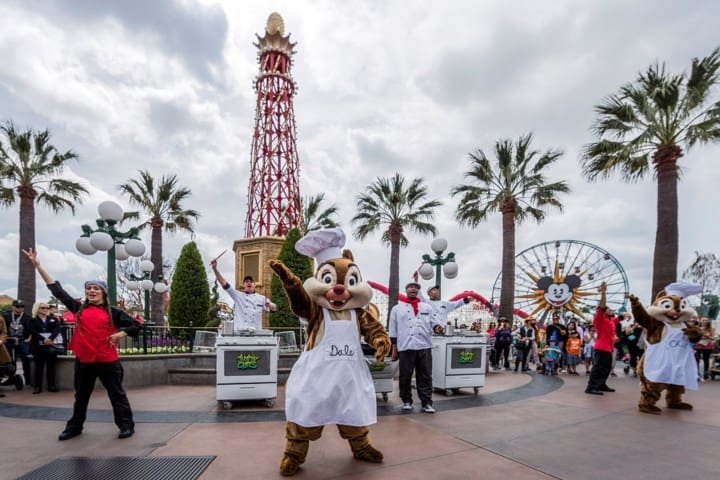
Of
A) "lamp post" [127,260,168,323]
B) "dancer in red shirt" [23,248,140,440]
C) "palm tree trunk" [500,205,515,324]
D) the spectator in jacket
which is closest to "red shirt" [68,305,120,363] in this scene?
"dancer in red shirt" [23,248,140,440]

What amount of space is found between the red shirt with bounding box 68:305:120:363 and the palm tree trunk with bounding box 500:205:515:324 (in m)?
13.0

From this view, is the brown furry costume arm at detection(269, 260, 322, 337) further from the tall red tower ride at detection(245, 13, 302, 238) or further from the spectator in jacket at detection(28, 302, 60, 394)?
the tall red tower ride at detection(245, 13, 302, 238)

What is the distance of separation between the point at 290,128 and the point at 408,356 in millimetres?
20645

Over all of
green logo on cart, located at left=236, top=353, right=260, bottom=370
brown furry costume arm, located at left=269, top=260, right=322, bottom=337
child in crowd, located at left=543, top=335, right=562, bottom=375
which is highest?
brown furry costume arm, located at left=269, top=260, right=322, bottom=337

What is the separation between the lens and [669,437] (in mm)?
4598

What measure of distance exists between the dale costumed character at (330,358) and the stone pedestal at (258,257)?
1646cm

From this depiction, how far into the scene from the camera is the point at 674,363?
19.5ft

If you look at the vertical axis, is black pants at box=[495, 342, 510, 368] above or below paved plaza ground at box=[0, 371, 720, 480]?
below

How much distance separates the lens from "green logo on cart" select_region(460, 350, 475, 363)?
7.28 metres

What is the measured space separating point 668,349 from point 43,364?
9.68 m

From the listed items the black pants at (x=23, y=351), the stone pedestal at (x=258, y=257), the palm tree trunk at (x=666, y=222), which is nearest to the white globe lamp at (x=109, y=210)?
the black pants at (x=23, y=351)

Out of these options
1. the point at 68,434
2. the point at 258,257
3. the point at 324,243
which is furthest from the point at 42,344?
the point at 258,257

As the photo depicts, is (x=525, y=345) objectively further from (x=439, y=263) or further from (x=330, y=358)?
(x=330, y=358)

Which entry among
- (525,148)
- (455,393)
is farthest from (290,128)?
(455,393)
